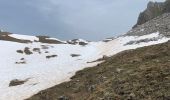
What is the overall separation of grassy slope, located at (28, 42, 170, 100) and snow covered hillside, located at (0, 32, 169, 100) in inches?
165

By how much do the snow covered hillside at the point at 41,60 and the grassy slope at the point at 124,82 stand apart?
4.19 m

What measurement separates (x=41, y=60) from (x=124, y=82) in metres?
41.5

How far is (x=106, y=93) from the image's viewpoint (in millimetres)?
24875

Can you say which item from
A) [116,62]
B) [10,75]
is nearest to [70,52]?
[10,75]

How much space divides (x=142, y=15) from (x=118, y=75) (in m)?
80.1

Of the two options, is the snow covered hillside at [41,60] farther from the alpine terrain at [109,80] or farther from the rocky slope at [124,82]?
the rocky slope at [124,82]

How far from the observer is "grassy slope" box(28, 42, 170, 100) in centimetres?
2333

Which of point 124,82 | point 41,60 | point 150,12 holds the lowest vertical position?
point 124,82

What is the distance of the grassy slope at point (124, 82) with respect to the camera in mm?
23330

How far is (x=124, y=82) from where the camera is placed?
26.3m

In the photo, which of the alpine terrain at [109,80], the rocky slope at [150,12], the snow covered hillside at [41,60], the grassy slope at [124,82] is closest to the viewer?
Answer: the grassy slope at [124,82]

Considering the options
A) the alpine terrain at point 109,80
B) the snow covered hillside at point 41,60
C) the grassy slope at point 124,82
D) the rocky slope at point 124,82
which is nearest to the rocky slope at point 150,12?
the snow covered hillside at point 41,60

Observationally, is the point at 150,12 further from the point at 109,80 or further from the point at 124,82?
the point at 124,82

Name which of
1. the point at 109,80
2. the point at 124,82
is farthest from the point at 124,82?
the point at 109,80
